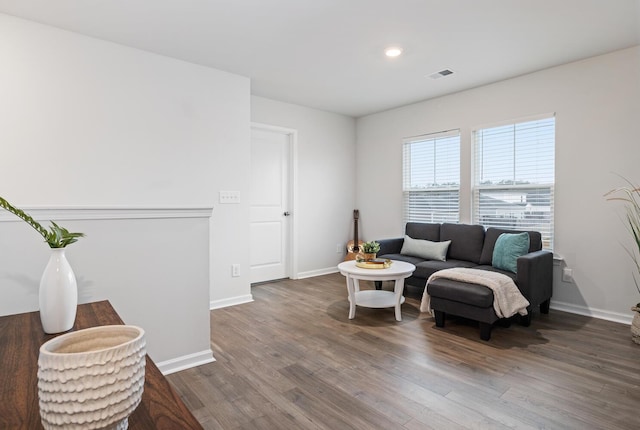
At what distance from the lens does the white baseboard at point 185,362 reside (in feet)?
7.54

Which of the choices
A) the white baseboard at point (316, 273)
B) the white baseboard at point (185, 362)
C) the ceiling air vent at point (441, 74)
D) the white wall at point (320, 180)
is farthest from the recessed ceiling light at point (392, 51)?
the white baseboard at point (316, 273)

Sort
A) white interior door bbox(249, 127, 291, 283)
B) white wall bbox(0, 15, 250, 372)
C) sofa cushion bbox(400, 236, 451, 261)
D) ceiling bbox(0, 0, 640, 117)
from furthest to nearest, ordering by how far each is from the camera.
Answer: white interior door bbox(249, 127, 291, 283)
sofa cushion bbox(400, 236, 451, 261)
ceiling bbox(0, 0, 640, 117)
white wall bbox(0, 15, 250, 372)

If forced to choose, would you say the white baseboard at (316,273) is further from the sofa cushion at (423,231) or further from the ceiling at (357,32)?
the ceiling at (357,32)

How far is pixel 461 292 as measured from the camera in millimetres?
2998

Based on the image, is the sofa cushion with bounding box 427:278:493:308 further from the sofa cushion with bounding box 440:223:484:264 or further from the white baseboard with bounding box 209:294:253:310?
the white baseboard with bounding box 209:294:253:310

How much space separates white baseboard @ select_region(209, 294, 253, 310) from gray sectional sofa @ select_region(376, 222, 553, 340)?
172cm

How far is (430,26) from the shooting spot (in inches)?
115

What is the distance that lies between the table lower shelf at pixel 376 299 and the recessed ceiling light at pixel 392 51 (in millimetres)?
2390

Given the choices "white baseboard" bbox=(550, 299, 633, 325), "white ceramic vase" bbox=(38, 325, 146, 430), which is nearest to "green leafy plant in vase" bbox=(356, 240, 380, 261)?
"white baseboard" bbox=(550, 299, 633, 325)

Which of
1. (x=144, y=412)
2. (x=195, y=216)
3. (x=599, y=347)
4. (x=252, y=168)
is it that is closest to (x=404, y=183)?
(x=252, y=168)

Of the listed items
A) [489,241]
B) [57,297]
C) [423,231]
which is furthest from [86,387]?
[423,231]

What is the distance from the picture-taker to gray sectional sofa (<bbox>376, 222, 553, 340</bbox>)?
9.64 feet

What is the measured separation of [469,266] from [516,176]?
1222 mm

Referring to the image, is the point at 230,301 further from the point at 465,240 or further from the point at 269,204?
the point at 465,240
